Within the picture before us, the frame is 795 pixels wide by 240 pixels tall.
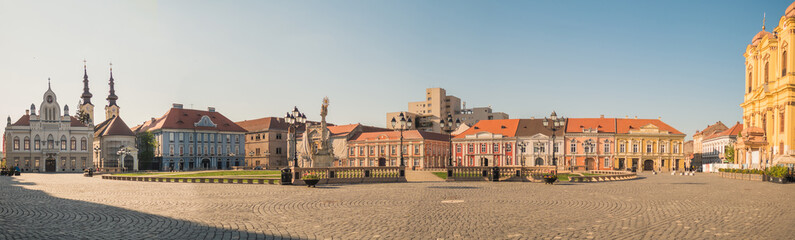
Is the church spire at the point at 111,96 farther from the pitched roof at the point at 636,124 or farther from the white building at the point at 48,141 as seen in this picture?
the pitched roof at the point at 636,124

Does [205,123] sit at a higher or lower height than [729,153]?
higher

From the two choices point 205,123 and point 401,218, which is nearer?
point 401,218

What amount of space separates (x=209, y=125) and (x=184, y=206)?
274ft

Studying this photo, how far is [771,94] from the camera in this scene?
→ 6038 centimetres

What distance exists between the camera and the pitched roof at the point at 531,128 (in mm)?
81438

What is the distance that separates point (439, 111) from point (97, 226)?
448 feet

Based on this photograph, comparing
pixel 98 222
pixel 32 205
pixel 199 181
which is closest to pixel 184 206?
pixel 98 222

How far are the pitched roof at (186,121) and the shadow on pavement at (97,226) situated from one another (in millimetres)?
78990

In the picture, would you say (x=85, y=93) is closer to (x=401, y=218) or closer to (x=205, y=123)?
(x=205, y=123)

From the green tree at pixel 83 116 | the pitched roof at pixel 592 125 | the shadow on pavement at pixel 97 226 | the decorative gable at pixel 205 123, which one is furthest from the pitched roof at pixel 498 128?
the green tree at pixel 83 116

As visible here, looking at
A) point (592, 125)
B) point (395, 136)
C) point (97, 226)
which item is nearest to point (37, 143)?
point (395, 136)

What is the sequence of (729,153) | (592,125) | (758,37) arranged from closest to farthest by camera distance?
(758,37)
(592,125)
(729,153)

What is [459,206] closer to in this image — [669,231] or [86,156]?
[669,231]

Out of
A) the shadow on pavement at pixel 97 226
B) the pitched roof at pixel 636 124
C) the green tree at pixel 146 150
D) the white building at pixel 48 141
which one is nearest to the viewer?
the shadow on pavement at pixel 97 226
